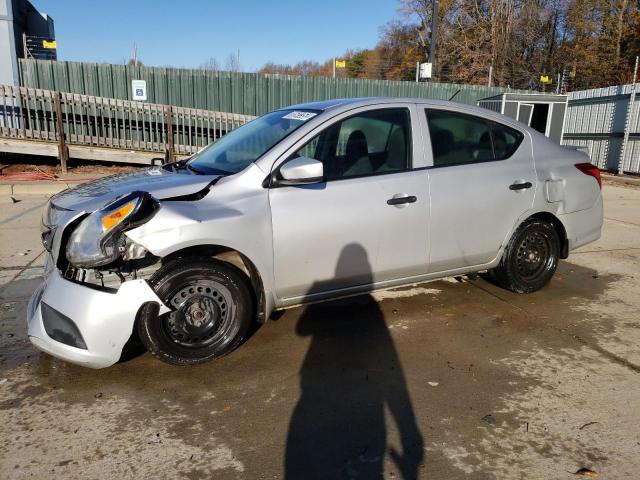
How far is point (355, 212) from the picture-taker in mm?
3600

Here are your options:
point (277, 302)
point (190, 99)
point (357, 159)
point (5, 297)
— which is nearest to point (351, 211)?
point (357, 159)

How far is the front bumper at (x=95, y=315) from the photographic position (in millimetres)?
2945

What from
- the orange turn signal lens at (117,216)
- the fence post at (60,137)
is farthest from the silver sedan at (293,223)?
the fence post at (60,137)

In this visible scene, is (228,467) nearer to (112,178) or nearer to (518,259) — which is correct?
(112,178)

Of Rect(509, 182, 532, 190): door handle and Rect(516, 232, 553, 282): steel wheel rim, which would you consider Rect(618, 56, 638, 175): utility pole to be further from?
Rect(509, 182, 532, 190): door handle

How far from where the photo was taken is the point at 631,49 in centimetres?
2858

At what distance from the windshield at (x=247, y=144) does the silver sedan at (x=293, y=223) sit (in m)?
0.02

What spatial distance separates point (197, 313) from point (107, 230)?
0.76 meters

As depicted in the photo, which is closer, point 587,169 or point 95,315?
point 95,315

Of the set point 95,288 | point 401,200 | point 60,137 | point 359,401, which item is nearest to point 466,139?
point 401,200

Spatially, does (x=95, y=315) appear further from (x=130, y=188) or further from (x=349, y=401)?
(x=349, y=401)

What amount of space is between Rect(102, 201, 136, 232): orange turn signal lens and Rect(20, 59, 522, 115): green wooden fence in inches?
500

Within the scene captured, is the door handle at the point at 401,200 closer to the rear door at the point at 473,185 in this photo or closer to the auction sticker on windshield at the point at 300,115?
the rear door at the point at 473,185

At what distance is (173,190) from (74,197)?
0.74 metres
